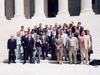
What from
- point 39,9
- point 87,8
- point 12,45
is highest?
point 39,9

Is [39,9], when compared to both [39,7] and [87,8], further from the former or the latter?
[87,8]

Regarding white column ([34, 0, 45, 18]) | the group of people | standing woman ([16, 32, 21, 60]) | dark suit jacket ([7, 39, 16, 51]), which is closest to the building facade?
white column ([34, 0, 45, 18])

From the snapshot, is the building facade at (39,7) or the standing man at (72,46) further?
the building facade at (39,7)

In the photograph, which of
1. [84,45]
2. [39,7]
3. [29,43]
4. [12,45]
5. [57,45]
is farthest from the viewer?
[39,7]

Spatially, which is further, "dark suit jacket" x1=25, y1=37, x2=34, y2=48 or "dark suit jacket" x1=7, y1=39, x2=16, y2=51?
"dark suit jacket" x1=7, y1=39, x2=16, y2=51

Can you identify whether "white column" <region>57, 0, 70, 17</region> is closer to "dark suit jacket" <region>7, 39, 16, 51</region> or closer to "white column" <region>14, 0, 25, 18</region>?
"white column" <region>14, 0, 25, 18</region>

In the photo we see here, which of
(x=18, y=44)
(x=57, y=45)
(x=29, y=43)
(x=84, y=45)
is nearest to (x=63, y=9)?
(x=18, y=44)

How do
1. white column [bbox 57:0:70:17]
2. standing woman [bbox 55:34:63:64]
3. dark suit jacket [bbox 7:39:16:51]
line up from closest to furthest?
Result: standing woman [bbox 55:34:63:64] → dark suit jacket [bbox 7:39:16:51] → white column [bbox 57:0:70:17]

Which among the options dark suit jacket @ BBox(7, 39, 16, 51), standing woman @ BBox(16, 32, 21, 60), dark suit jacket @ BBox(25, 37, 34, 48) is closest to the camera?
dark suit jacket @ BBox(25, 37, 34, 48)

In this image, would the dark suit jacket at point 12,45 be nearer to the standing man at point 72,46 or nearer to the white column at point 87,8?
the standing man at point 72,46

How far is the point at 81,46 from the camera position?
1556 cm

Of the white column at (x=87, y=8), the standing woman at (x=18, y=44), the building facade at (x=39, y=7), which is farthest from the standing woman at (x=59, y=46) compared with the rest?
the building facade at (x=39, y=7)

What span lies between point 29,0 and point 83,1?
54.6 feet

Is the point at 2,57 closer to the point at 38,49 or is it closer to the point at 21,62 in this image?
the point at 21,62
